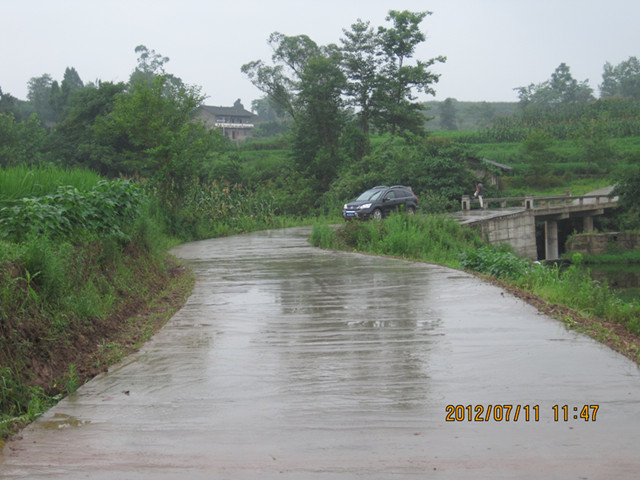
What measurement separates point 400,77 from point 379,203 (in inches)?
1011

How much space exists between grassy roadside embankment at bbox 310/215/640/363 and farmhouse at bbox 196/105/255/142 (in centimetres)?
8636

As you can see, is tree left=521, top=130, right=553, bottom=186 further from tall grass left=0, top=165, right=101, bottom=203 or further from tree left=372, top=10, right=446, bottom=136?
tall grass left=0, top=165, right=101, bottom=203

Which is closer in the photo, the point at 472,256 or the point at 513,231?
the point at 472,256

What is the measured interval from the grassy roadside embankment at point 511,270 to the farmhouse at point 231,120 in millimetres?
86357

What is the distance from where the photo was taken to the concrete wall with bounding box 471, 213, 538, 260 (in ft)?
103

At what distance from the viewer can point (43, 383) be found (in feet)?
20.0

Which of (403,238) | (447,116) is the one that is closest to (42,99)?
(447,116)

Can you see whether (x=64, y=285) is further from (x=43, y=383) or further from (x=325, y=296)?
(x=325, y=296)

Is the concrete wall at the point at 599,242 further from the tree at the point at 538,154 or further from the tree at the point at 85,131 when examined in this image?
the tree at the point at 85,131

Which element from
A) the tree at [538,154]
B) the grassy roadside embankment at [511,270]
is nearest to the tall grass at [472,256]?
the grassy roadside embankment at [511,270]

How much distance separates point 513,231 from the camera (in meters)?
35.6

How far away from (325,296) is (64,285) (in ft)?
13.5

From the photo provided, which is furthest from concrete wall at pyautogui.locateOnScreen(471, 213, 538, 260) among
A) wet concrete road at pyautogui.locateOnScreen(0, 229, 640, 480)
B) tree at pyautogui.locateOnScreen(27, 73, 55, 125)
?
tree at pyautogui.locateOnScreen(27, 73, 55, 125)

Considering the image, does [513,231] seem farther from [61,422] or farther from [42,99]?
[42,99]
